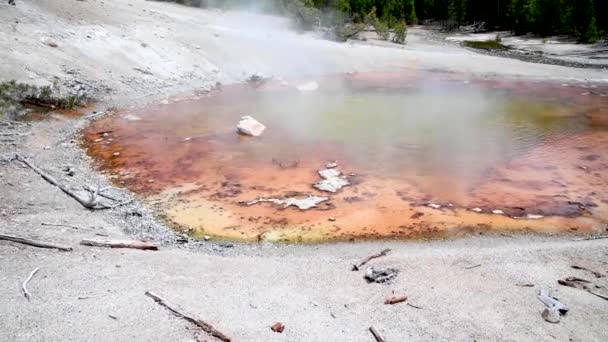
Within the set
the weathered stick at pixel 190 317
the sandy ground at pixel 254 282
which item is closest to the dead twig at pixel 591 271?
the sandy ground at pixel 254 282

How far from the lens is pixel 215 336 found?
201 inches

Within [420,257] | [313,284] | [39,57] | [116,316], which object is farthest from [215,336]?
[39,57]

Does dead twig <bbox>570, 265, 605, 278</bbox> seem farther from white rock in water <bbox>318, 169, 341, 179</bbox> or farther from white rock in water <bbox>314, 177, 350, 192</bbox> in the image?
white rock in water <bbox>318, 169, 341, 179</bbox>

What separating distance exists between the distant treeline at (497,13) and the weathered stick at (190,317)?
23570mm

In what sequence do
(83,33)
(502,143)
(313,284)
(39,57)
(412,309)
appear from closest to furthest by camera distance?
(412,309) → (313,284) → (502,143) → (39,57) → (83,33)

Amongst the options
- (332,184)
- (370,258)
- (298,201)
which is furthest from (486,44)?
(370,258)

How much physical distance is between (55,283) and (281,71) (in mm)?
15409

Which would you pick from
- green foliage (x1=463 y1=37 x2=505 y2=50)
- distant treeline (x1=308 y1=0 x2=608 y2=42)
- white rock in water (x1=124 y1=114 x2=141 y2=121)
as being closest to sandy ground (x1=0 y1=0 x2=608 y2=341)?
white rock in water (x1=124 y1=114 x2=141 y2=121)

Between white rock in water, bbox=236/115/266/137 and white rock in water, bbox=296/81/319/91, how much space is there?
210 inches

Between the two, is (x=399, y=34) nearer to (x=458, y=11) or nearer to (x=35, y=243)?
(x=458, y=11)

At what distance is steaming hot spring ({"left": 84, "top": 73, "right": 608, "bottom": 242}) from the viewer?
8.29 metres

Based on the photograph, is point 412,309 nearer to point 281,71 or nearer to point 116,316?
point 116,316

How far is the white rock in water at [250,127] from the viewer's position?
12.7 meters

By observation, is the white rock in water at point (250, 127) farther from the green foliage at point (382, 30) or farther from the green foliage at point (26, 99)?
the green foliage at point (382, 30)
